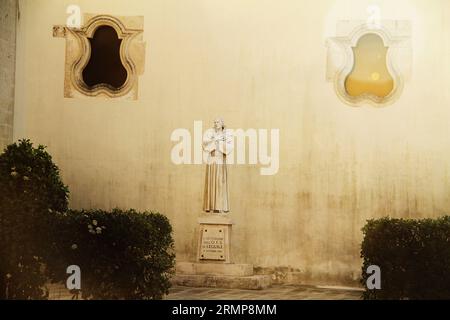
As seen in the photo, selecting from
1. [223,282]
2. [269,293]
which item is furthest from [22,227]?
[269,293]

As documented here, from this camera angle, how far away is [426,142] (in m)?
12.2

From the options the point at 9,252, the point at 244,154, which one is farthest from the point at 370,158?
the point at 9,252

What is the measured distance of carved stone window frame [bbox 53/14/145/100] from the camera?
12703 millimetres

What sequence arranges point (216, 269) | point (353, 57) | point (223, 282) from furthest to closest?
point (353, 57)
point (216, 269)
point (223, 282)

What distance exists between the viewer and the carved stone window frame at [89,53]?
12.7m

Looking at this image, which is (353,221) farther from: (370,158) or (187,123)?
(187,123)

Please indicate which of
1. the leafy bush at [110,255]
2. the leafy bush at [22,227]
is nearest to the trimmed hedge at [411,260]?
the leafy bush at [110,255]

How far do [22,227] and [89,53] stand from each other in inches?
193

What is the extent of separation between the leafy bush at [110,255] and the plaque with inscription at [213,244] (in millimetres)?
3198

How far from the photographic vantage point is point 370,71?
12.4 metres

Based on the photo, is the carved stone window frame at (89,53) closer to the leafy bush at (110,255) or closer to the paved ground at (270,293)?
the paved ground at (270,293)

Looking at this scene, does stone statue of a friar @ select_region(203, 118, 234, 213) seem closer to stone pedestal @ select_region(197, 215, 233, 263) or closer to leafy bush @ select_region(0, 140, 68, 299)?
stone pedestal @ select_region(197, 215, 233, 263)

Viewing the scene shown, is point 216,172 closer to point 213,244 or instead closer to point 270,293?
point 213,244
